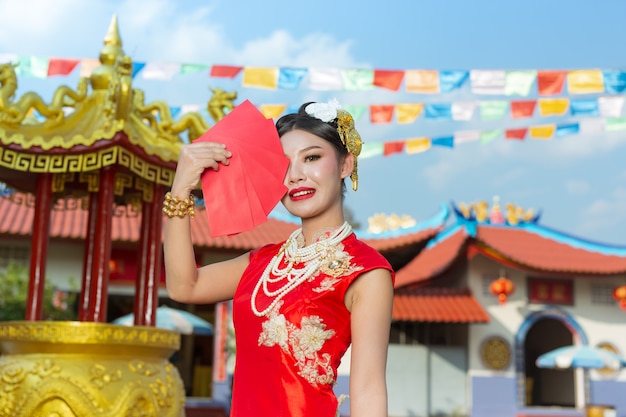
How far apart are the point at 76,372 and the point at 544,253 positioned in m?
12.1

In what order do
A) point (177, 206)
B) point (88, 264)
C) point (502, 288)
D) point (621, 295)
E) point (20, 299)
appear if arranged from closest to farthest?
1. point (177, 206)
2. point (88, 264)
3. point (20, 299)
4. point (502, 288)
5. point (621, 295)

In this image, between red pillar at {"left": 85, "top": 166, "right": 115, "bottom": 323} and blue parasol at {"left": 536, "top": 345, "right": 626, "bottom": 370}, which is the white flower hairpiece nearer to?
red pillar at {"left": 85, "top": 166, "right": 115, "bottom": 323}

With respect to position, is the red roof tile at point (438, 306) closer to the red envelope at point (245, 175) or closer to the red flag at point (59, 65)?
the red flag at point (59, 65)

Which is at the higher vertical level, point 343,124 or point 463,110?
point 463,110

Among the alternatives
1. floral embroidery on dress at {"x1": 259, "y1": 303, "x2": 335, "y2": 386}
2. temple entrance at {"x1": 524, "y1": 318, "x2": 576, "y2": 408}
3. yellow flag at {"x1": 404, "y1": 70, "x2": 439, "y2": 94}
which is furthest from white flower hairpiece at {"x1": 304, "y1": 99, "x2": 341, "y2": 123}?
temple entrance at {"x1": 524, "y1": 318, "x2": 576, "y2": 408}

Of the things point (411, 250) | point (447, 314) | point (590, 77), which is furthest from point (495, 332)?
point (590, 77)

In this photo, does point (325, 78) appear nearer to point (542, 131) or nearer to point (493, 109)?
point (493, 109)

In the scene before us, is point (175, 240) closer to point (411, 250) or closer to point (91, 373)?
point (91, 373)

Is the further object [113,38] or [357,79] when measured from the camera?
[357,79]

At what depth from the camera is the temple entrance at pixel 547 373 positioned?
635 inches

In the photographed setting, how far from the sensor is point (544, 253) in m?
14.6

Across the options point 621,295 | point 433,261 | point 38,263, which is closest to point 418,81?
point 38,263

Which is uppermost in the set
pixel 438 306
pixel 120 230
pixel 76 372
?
pixel 120 230

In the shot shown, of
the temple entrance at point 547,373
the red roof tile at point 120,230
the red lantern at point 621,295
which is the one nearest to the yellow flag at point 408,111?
the red roof tile at point 120,230
